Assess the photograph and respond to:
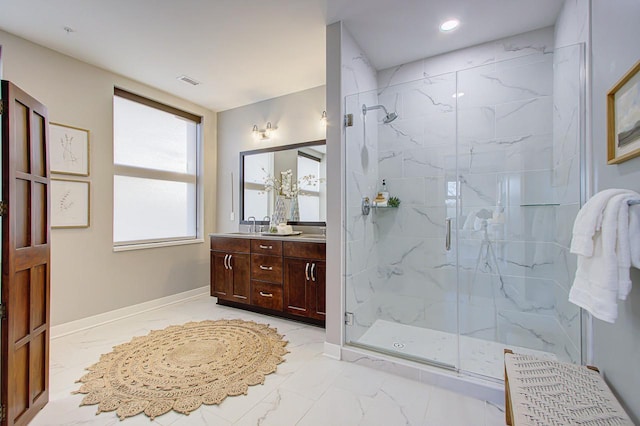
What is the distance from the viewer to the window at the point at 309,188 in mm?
3416

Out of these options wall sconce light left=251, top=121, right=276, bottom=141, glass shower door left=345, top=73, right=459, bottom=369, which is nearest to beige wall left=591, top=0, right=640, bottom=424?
glass shower door left=345, top=73, right=459, bottom=369

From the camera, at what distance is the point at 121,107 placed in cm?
329

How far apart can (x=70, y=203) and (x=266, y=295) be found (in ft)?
7.07

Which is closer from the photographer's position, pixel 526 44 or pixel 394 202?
pixel 526 44

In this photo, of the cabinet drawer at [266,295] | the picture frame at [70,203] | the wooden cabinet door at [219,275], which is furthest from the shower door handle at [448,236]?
the picture frame at [70,203]

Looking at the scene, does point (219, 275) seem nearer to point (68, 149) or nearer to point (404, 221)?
point (68, 149)

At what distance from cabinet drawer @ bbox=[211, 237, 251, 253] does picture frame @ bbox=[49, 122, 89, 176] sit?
1.49 meters

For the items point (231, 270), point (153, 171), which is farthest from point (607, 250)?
point (153, 171)

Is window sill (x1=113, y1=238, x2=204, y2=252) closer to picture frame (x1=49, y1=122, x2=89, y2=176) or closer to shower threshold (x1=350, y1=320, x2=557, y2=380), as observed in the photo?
picture frame (x1=49, y1=122, x2=89, y2=176)

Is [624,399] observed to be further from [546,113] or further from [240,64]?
[240,64]

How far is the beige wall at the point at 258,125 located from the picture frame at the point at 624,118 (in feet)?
8.25

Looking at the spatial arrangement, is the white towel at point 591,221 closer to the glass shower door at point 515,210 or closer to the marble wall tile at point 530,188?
the glass shower door at point 515,210

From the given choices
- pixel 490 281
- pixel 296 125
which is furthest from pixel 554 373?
pixel 296 125

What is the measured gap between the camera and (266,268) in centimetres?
313
